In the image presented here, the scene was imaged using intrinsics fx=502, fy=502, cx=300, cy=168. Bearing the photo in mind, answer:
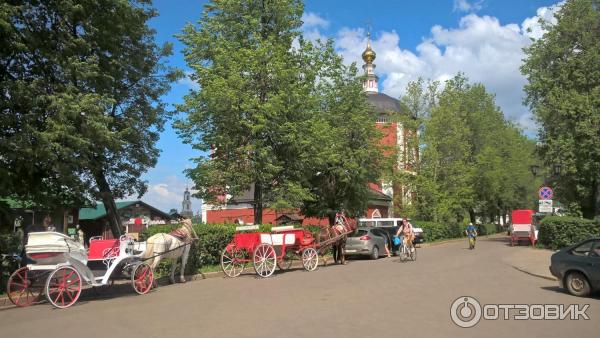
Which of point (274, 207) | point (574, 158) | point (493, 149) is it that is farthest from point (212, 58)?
point (493, 149)

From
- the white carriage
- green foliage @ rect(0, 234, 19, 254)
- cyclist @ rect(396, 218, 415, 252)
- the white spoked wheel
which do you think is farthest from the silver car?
green foliage @ rect(0, 234, 19, 254)

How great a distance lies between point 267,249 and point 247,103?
329 inches

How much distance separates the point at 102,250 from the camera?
1298 cm

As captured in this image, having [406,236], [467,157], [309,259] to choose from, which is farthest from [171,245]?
[467,157]

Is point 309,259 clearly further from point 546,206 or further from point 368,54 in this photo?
point 368,54

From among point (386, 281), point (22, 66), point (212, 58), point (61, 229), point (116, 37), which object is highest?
point (212, 58)

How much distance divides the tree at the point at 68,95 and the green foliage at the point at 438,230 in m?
29.1

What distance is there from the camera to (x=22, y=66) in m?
15.0

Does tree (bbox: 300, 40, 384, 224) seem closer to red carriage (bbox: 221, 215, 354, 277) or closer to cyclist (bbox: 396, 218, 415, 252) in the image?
cyclist (bbox: 396, 218, 415, 252)

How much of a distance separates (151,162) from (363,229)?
11909 mm

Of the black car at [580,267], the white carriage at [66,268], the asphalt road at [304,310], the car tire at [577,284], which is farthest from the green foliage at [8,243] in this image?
the car tire at [577,284]

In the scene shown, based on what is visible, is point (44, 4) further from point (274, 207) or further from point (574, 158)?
point (574, 158)

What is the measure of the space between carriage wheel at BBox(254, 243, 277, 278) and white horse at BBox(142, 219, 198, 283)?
2.35 m

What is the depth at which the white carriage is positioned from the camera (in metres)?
11.4
